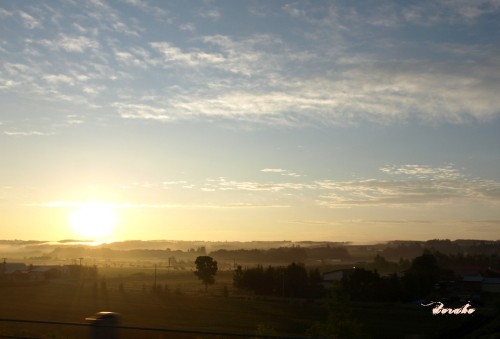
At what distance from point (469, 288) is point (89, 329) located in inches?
4497

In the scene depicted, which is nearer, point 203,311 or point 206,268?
point 203,311

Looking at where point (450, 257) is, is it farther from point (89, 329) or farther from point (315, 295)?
point (89, 329)

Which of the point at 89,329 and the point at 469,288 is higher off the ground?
the point at 89,329

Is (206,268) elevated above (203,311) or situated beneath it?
elevated above

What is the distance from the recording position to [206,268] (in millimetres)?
108875

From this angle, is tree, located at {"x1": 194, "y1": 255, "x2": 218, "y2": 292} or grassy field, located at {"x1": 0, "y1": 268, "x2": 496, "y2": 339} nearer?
grassy field, located at {"x1": 0, "y1": 268, "x2": 496, "y2": 339}

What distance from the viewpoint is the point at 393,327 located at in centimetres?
5872

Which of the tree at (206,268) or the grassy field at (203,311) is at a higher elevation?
the tree at (206,268)

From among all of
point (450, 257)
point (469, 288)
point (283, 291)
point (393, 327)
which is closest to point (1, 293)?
point (283, 291)

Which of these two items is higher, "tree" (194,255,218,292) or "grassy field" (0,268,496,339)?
"tree" (194,255,218,292)

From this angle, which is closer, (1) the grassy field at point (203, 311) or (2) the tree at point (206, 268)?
(1) the grassy field at point (203, 311)

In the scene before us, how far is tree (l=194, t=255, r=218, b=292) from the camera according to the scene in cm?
10844

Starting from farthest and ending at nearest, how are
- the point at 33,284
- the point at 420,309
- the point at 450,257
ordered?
the point at 450,257, the point at 33,284, the point at 420,309

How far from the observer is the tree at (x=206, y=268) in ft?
356
